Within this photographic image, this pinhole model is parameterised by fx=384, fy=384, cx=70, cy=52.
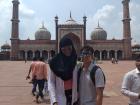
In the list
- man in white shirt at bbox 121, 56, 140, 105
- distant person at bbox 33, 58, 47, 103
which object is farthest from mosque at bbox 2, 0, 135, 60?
man in white shirt at bbox 121, 56, 140, 105

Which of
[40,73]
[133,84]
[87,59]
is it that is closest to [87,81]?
[87,59]

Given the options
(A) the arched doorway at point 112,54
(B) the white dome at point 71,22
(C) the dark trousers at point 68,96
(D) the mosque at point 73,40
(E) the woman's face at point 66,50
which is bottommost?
(C) the dark trousers at point 68,96

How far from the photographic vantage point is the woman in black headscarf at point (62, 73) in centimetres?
400

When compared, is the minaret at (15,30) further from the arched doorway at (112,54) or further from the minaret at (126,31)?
the minaret at (126,31)

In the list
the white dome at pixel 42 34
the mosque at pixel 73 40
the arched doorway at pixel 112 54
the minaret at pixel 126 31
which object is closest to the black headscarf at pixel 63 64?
the mosque at pixel 73 40

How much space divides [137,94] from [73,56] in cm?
81

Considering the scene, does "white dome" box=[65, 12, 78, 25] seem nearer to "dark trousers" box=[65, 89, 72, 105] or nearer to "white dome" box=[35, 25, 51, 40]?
"white dome" box=[35, 25, 51, 40]

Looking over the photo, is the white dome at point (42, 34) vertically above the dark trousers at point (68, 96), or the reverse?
the white dome at point (42, 34)

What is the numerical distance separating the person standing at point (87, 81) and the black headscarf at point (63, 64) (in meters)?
0.10

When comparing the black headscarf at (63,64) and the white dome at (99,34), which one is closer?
the black headscarf at (63,64)

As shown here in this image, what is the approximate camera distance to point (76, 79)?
4.10 metres

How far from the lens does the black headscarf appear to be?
3979 mm

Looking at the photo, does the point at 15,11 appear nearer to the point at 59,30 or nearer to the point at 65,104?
the point at 59,30

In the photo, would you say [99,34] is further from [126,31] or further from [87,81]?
[87,81]
